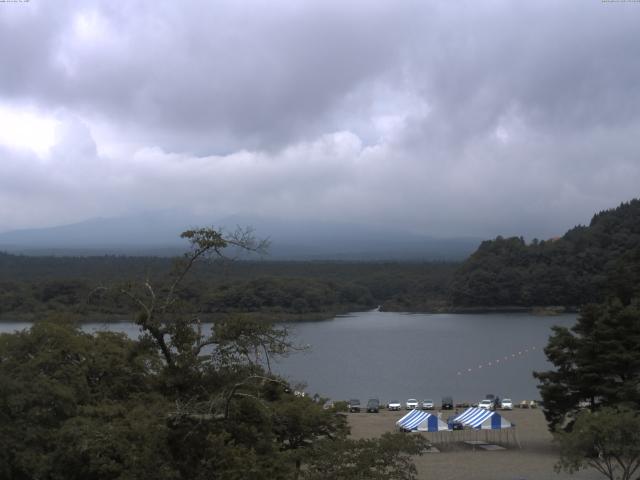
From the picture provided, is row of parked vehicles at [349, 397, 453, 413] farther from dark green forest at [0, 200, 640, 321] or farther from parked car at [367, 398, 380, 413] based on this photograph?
dark green forest at [0, 200, 640, 321]

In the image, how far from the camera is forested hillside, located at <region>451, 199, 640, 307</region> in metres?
57.2

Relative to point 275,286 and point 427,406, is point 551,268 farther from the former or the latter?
A: point 427,406

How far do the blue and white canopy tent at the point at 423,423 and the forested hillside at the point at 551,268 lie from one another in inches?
1549

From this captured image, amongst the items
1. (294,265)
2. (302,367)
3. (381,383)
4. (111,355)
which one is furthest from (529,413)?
(294,265)

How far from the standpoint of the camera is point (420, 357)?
3588cm

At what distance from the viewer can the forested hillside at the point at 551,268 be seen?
57.2 meters

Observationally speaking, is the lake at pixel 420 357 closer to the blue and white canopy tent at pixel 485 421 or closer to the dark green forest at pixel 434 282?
the dark green forest at pixel 434 282

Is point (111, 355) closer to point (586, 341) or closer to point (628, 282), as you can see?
point (586, 341)

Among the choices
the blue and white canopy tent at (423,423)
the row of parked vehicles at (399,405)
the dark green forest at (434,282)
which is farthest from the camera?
the dark green forest at (434,282)

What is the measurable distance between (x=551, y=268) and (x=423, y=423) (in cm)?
4483

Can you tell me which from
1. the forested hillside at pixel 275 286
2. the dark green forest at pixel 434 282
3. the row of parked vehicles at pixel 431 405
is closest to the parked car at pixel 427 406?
the row of parked vehicles at pixel 431 405

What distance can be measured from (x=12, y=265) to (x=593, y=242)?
54.5 metres

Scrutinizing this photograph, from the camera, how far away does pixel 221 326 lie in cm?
608

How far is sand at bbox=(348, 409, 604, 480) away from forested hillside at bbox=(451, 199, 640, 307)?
37338 mm
